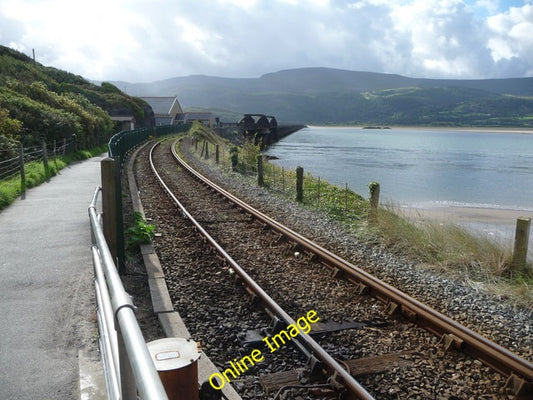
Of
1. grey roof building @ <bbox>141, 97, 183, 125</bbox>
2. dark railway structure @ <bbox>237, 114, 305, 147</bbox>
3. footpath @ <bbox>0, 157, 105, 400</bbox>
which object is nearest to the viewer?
footpath @ <bbox>0, 157, 105, 400</bbox>

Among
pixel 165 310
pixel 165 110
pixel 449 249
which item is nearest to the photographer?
pixel 165 310

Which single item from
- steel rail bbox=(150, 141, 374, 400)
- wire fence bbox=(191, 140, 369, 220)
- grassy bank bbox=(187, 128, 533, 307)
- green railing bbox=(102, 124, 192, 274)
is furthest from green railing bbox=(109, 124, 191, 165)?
steel rail bbox=(150, 141, 374, 400)

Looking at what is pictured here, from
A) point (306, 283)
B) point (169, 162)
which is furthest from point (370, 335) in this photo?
point (169, 162)

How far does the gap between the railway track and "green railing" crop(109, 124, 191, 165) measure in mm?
12179

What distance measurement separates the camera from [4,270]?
641 cm

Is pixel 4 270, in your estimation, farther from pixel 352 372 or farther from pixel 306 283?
pixel 352 372

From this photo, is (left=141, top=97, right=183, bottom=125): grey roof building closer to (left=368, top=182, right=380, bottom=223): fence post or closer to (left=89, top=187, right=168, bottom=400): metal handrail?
(left=368, top=182, right=380, bottom=223): fence post

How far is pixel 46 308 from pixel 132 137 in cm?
3040

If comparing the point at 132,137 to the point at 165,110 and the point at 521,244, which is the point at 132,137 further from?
the point at 165,110

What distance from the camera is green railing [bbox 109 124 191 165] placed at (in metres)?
22.1

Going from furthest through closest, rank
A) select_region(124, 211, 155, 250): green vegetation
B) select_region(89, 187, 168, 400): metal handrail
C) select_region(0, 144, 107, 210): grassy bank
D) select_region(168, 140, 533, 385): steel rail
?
select_region(0, 144, 107, 210): grassy bank → select_region(124, 211, 155, 250): green vegetation → select_region(168, 140, 533, 385): steel rail → select_region(89, 187, 168, 400): metal handrail

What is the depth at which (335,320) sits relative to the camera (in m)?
5.55

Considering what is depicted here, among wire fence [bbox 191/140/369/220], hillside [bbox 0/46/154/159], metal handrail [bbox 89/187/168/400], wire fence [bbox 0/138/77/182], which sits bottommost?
wire fence [bbox 191/140/369/220]

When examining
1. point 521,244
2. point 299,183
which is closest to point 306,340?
point 521,244
